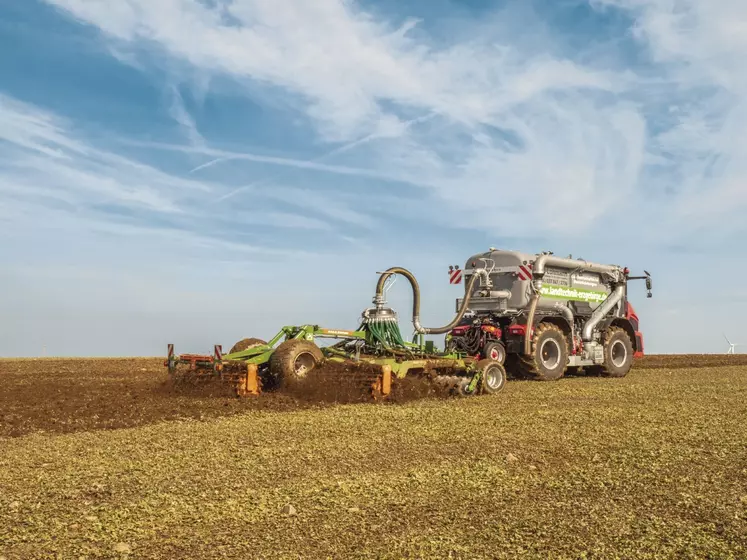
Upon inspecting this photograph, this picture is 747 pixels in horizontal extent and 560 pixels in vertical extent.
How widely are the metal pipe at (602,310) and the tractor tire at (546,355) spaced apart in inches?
53.5

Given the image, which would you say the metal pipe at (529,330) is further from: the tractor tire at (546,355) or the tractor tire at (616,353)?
the tractor tire at (616,353)

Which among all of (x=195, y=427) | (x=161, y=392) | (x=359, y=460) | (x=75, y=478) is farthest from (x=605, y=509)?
(x=161, y=392)

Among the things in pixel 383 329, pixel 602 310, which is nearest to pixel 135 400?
pixel 383 329

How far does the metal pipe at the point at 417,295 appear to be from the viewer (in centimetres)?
1475

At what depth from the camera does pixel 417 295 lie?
1560cm

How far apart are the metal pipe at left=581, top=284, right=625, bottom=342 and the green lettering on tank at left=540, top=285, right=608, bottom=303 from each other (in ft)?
0.75

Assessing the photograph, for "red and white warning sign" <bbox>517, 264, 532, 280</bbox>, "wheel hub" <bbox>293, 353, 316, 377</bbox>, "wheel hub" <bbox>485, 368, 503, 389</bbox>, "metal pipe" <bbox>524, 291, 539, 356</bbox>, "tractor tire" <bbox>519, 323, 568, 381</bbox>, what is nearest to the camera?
"wheel hub" <bbox>293, 353, 316, 377</bbox>

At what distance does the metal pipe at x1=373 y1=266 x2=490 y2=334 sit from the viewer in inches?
581

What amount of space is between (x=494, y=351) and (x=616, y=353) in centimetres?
542

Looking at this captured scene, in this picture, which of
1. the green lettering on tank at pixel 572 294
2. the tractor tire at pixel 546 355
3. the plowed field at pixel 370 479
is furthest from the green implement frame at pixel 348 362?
the green lettering on tank at pixel 572 294

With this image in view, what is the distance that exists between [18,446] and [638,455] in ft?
24.5

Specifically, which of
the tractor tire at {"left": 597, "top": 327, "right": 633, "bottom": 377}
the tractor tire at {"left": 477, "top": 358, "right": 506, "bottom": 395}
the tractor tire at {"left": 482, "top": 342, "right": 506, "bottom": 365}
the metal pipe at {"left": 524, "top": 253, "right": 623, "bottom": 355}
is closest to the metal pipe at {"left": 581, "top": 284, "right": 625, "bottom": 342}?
the metal pipe at {"left": 524, "top": 253, "right": 623, "bottom": 355}

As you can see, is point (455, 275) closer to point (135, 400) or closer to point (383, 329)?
point (383, 329)

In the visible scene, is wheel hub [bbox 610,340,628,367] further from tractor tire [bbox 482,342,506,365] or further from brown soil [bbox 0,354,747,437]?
brown soil [bbox 0,354,747,437]
